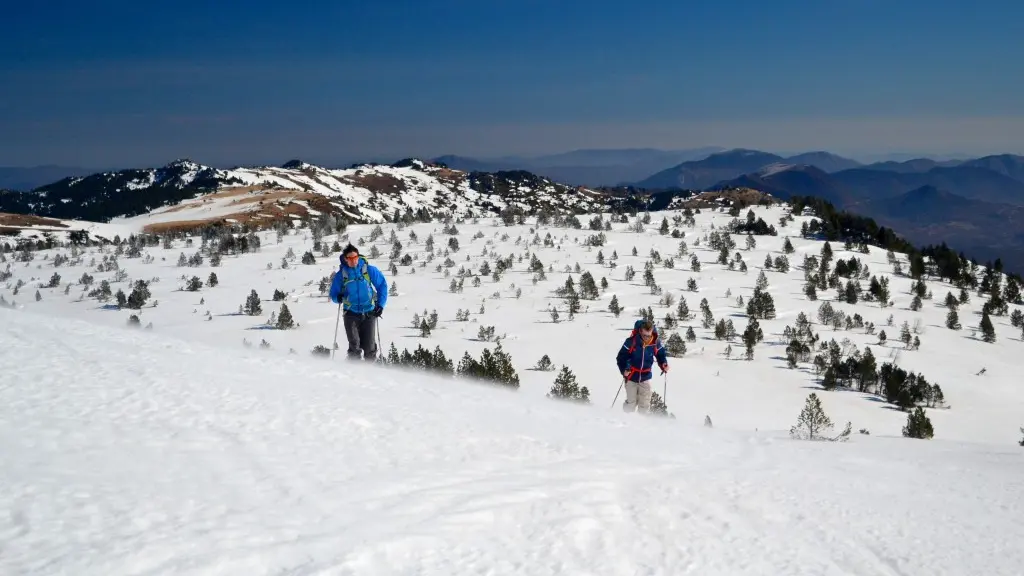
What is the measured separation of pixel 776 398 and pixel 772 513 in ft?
66.2

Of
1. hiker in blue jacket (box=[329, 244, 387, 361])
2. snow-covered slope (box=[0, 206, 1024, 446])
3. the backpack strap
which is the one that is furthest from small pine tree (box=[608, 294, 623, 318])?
the backpack strap

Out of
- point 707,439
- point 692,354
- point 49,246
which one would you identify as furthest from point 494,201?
point 707,439

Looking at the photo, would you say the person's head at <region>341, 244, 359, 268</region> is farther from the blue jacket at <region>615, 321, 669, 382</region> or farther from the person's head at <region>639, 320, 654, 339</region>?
the person's head at <region>639, 320, 654, 339</region>

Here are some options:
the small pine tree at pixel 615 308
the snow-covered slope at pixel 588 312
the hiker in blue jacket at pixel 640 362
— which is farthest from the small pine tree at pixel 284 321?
the hiker in blue jacket at pixel 640 362

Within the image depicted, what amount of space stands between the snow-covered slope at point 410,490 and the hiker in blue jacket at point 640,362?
2.94m

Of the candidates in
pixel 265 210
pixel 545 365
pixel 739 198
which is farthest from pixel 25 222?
pixel 739 198

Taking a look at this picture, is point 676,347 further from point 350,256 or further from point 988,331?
point 350,256

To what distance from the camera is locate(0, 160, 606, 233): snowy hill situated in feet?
369

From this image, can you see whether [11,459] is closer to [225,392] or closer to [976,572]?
[225,392]

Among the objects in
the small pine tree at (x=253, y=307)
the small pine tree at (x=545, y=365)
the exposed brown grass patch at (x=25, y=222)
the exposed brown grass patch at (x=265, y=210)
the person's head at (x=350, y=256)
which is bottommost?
the small pine tree at (x=545, y=365)

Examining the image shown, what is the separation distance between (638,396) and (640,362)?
2.39 feet

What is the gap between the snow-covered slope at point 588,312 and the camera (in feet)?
79.2

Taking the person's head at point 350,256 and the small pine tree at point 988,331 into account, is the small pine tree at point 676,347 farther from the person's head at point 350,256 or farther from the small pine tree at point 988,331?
the person's head at point 350,256

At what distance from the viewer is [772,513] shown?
561 cm
